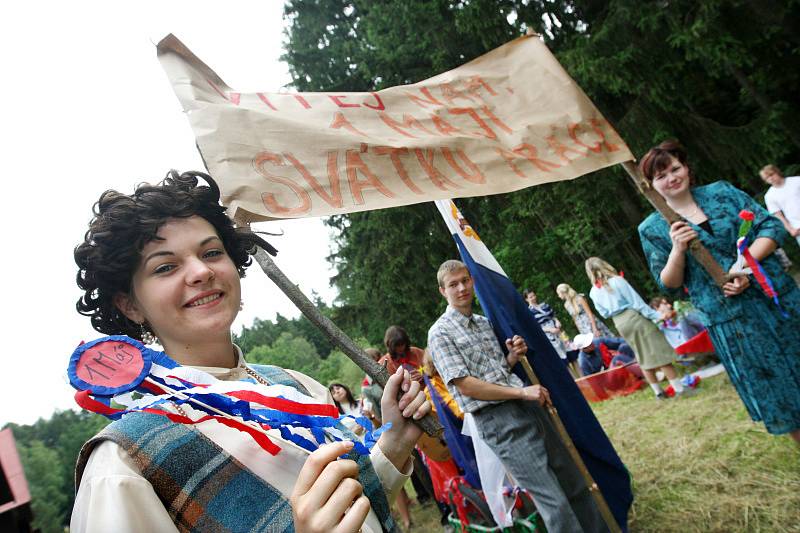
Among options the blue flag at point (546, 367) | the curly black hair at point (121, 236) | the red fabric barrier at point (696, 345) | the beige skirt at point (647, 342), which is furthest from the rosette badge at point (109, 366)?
the red fabric barrier at point (696, 345)

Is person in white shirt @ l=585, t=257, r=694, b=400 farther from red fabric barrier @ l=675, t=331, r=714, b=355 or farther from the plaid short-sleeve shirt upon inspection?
the plaid short-sleeve shirt

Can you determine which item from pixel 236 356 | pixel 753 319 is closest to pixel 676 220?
pixel 753 319

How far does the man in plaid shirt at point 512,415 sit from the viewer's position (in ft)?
9.41

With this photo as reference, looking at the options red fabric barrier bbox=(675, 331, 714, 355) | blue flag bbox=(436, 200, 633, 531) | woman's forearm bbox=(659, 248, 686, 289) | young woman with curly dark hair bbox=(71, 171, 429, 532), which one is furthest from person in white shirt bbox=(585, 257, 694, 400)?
young woman with curly dark hair bbox=(71, 171, 429, 532)

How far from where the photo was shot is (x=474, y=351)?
313 centimetres

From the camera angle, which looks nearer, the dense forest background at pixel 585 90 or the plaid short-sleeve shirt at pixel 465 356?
the plaid short-sleeve shirt at pixel 465 356

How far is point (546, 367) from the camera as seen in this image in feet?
11.4

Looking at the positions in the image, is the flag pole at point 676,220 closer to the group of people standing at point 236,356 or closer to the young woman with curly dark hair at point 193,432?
the group of people standing at point 236,356

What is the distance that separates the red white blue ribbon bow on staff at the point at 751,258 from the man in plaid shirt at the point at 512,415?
1.28 metres

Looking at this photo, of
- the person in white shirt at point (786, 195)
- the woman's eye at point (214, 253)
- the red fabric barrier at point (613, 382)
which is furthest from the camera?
the red fabric barrier at point (613, 382)

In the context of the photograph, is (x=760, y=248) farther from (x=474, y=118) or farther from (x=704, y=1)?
(x=704, y=1)

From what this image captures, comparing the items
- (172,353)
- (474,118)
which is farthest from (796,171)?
(172,353)

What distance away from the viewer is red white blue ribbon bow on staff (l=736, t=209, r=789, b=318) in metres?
2.39

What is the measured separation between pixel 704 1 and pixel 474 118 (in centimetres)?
778
